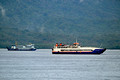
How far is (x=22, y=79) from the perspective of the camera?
64.9m

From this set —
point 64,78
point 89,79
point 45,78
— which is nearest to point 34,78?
point 45,78

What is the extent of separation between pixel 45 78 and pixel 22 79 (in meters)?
4.96

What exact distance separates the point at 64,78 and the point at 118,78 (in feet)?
38.2

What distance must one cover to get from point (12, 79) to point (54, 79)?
8.85m

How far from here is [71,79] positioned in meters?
64.7

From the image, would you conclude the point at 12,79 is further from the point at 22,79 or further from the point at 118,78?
the point at 118,78

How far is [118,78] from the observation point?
66.3m

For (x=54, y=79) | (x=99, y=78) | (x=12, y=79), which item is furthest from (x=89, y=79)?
(x=12, y=79)

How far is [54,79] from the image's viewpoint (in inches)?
2549

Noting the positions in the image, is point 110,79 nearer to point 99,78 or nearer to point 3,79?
point 99,78

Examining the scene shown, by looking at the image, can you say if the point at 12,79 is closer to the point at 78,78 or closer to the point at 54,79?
the point at 54,79

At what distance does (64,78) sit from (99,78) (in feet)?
24.7

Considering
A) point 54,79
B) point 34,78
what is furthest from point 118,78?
point 34,78

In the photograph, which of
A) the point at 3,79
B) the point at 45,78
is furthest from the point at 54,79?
the point at 3,79
